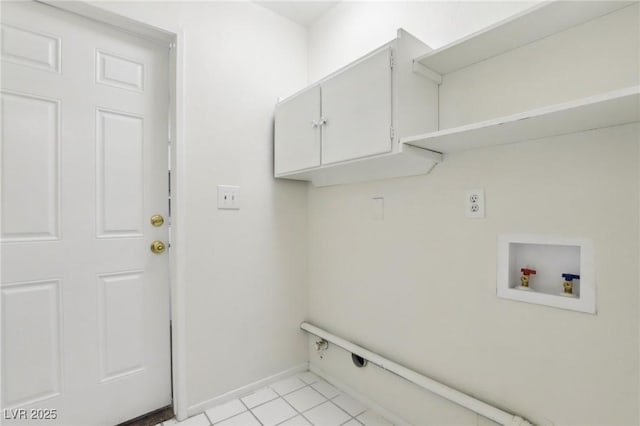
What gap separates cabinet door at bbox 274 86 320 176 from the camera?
161cm

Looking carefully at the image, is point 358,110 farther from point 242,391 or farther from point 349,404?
point 242,391

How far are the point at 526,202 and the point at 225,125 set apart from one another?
1483 millimetres

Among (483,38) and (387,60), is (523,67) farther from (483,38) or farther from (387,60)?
(387,60)

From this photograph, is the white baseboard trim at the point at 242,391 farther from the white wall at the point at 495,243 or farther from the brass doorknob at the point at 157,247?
the brass doorknob at the point at 157,247

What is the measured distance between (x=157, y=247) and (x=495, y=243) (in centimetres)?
155

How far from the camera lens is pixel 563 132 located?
41.6 inches

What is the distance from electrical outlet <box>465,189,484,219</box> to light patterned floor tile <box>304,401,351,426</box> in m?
1.16

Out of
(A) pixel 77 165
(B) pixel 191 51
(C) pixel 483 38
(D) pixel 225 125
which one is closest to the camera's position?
(C) pixel 483 38

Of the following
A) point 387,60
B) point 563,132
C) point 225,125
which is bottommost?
point 563,132

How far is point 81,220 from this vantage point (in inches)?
55.9

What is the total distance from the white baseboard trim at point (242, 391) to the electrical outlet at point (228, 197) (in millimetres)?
1030

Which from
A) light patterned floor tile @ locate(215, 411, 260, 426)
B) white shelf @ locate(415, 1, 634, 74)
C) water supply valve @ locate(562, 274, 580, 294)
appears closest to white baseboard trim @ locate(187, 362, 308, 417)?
light patterned floor tile @ locate(215, 411, 260, 426)

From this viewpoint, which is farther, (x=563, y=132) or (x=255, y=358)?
(x=255, y=358)

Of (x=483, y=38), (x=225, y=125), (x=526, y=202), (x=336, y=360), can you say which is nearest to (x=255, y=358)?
(x=336, y=360)
